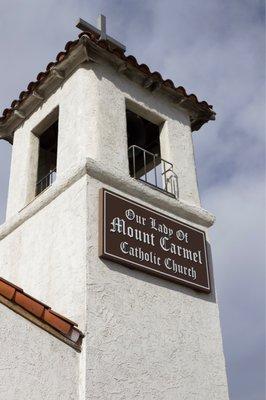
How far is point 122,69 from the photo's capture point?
8.31 metres

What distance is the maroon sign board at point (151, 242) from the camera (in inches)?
258

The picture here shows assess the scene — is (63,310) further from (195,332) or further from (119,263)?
(195,332)

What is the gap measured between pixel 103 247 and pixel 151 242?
34.7 inches

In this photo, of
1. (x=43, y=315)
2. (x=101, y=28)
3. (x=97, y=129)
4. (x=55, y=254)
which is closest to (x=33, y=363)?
(x=43, y=315)

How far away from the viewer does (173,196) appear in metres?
Result: 7.88

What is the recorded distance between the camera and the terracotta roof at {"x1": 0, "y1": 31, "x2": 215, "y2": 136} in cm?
807

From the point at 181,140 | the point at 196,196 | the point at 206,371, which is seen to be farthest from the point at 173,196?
the point at 206,371

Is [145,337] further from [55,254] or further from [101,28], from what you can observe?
[101,28]

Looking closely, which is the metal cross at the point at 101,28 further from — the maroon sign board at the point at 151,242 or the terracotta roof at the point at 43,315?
the terracotta roof at the point at 43,315

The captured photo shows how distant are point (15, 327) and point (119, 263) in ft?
5.21

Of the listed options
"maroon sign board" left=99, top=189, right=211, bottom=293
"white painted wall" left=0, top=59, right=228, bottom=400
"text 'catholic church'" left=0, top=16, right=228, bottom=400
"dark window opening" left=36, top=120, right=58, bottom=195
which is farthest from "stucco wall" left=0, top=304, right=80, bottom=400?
"dark window opening" left=36, top=120, right=58, bottom=195

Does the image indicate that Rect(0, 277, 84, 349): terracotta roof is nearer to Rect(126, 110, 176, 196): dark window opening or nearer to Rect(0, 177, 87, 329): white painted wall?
Rect(0, 177, 87, 329): white painted wall

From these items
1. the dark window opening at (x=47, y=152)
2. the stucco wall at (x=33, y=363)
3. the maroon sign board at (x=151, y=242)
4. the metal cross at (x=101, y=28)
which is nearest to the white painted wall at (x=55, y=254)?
the maroon sign board at (x=151, y=242)

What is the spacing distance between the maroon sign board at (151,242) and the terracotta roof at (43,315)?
978 mm
